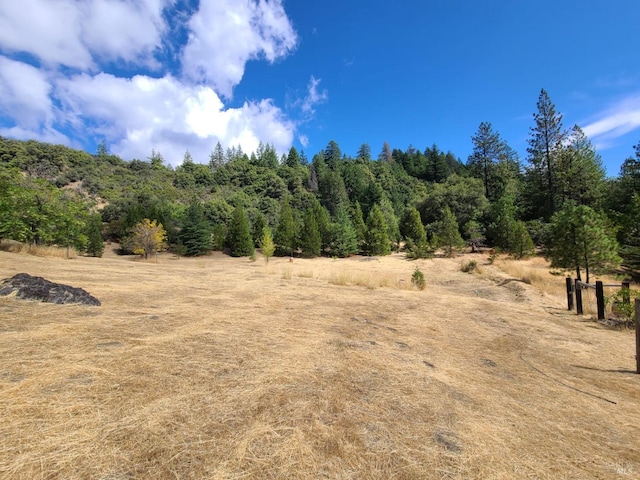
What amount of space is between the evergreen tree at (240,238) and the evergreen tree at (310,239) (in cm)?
782

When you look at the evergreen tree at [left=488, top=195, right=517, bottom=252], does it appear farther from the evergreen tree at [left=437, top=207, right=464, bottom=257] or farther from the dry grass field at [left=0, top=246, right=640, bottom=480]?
the dry grass field at [left=0, top=246, right=640, bottom=480]

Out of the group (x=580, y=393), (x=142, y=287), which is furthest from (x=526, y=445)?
(x=142, y=287)

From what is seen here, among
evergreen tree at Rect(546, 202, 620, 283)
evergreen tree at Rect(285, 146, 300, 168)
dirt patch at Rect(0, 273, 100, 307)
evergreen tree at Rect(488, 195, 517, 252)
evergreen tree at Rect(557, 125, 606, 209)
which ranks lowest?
dirt patch at Rect(0, 273, 100, 307)

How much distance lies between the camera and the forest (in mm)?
15383

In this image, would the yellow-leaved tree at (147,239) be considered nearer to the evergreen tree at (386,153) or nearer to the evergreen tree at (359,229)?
the evergreen tree at (359,229)

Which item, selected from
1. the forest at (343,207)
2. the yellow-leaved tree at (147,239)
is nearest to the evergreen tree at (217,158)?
the forest at (343,207)

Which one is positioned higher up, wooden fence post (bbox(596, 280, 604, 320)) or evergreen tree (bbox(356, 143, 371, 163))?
evergreen tree (bbox(356, 143, 371, 163))

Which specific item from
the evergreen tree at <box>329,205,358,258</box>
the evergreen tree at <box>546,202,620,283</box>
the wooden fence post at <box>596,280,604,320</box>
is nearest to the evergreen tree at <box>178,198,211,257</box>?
the evergreen tree at <box>329,205,358,258</box>

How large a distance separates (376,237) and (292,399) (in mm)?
42065

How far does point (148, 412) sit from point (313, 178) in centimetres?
9433

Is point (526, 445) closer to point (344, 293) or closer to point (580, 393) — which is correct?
point (580, 393)

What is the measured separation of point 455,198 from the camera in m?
48.4

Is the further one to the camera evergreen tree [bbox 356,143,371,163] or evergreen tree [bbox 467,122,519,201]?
evergreen tree [bbox 356,143,371,163]

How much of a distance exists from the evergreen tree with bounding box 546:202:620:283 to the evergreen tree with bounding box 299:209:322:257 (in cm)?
3315
